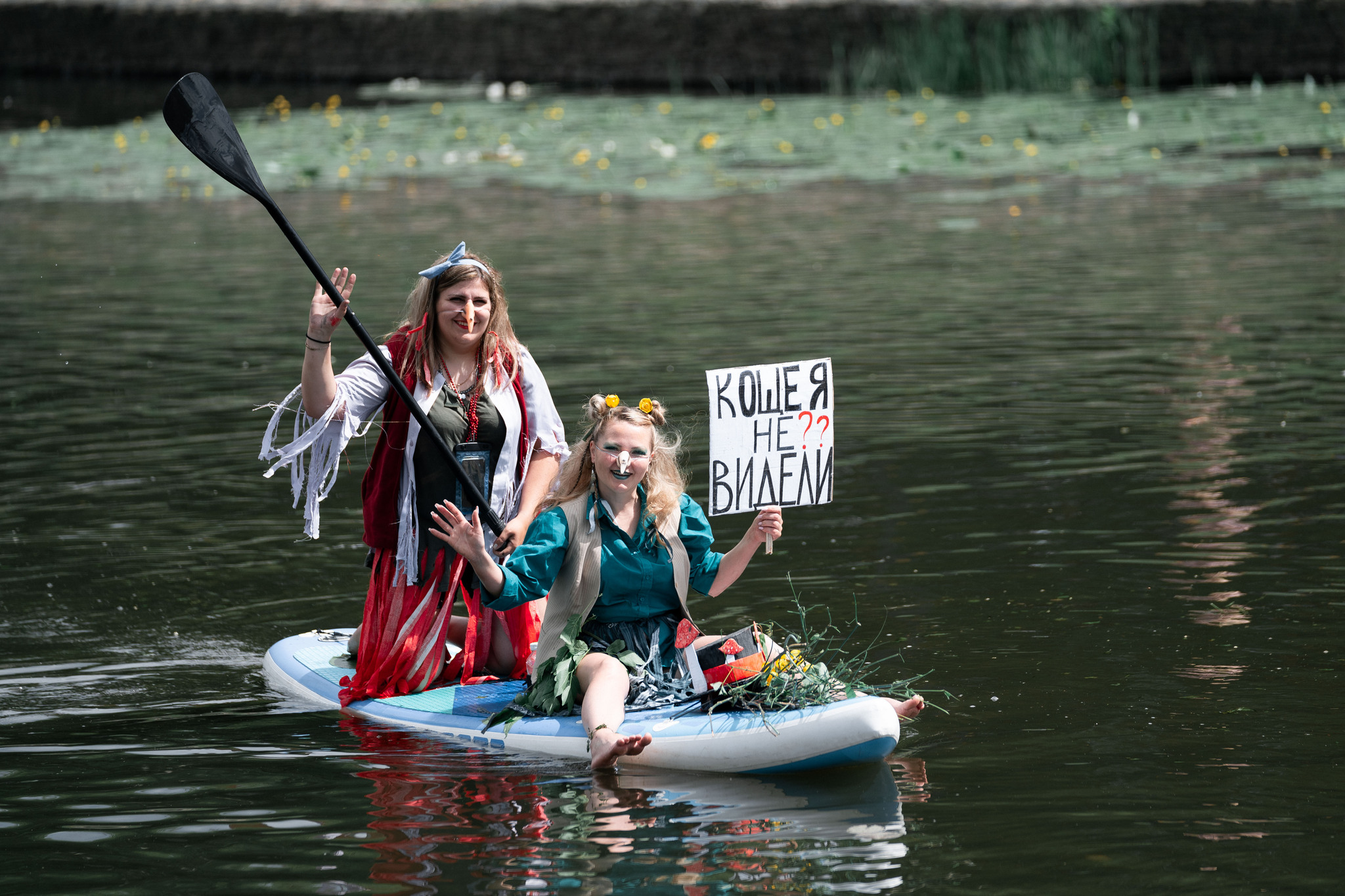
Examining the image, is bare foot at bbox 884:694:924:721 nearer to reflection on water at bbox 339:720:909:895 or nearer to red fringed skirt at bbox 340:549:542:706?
reflection on water at bbox 339:720:909:895

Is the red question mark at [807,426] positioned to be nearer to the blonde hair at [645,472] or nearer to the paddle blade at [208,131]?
the blonde hair at [645,472]

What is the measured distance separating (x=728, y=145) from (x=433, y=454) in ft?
42.7

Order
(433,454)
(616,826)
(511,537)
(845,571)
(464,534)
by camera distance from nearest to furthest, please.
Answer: (616,826) → (464,534) → (511,537) → (433,454) → (845,571)

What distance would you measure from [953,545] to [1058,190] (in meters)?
9.40

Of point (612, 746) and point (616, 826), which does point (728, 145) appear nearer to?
point (612, 746)

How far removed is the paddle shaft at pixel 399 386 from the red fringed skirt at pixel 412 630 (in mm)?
311

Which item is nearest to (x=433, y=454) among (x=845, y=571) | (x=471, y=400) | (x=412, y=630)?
(x=471, y=400)

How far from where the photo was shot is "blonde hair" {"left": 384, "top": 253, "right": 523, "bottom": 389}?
5.28 m

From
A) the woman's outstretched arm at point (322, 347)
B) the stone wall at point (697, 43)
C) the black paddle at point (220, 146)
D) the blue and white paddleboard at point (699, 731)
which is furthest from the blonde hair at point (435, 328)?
the stone wall at point (697, 43)

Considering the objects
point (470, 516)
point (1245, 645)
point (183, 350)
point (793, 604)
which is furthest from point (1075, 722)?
point (183, 350)

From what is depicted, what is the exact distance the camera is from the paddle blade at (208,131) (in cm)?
521

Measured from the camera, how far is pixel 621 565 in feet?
16.3

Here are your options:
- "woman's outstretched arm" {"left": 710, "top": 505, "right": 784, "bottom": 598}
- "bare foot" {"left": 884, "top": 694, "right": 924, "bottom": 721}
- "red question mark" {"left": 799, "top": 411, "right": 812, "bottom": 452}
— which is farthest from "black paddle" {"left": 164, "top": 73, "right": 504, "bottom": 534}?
"bare foot" {"left": 884, "top": 694, "right": 924, "bottom": 721}

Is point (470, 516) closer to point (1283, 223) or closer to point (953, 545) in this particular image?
point (953, 545)
